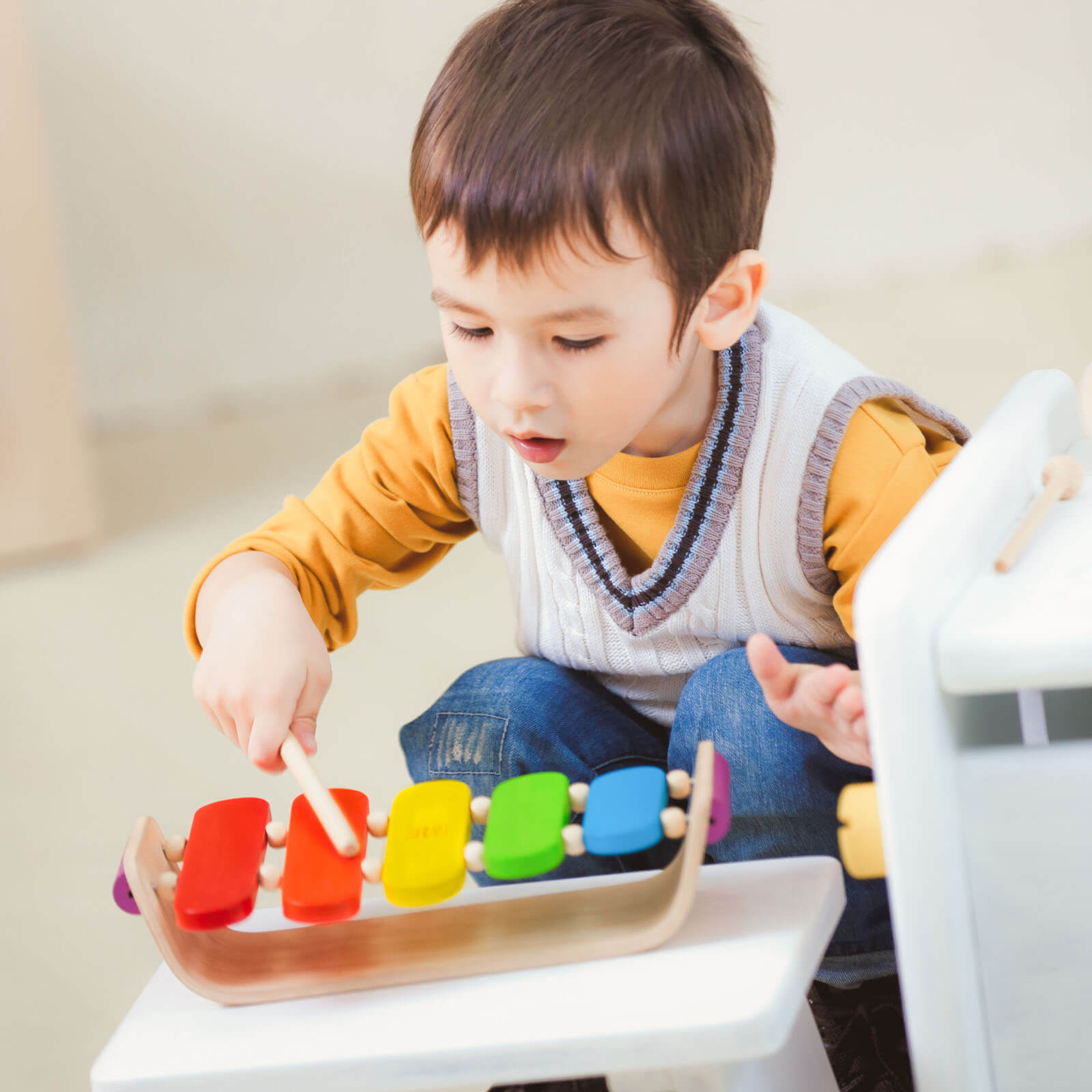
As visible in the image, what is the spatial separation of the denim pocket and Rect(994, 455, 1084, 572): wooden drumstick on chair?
37 cm

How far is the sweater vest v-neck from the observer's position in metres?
0.75

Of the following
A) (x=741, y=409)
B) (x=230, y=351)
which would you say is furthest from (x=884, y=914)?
(x=230, y=351)

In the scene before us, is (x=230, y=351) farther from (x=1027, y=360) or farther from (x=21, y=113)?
(x=1027, y=360)

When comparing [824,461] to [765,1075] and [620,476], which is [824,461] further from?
[765,1075]

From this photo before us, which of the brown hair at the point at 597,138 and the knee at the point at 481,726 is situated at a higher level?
the brown hair at the point at 597,138

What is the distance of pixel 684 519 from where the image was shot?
0.77m

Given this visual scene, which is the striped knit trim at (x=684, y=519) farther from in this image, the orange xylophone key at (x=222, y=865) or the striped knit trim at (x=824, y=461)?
the orange xylophone key at (x=222, y=865)

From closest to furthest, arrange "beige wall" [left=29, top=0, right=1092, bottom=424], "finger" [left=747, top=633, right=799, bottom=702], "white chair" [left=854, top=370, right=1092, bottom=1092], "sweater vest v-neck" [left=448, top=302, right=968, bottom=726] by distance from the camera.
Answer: "white chair" [left=854, top=370, right=1092, bottom=1092] → "finger" [left=747, top=633, right=799, bottom=702] → "sweater vest v-neck" [left=448, top=302, right=968, bottom=726] → "beige wall" [left=29, top=0, right=1092, bottom=424]

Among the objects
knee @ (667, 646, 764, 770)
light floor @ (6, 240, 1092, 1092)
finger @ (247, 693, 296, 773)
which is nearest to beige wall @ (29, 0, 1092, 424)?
light floor @ (6, 240, 1092, 1092)

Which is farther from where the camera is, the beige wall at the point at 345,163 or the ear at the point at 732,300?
the beige wall at the point at 345,163

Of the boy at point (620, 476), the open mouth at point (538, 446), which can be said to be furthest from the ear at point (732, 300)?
the open mouth at point (538, 446)

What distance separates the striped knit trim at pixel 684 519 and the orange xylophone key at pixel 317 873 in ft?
0.83

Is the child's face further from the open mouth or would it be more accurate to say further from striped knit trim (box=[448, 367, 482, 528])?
striped knit trim (box=[448, 367, 482, 528])

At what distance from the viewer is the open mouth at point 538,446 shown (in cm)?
66
